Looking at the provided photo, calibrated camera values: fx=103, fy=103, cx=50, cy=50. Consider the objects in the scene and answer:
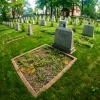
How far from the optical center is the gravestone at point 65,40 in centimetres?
635

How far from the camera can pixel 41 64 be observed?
5.52 m

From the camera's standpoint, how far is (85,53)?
650 cm

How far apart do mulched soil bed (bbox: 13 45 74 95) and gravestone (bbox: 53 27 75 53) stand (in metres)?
0.41

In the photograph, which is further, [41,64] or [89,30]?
[89,30]

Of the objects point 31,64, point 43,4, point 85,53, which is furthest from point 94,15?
point 31,64

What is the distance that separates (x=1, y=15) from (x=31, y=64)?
75.3 feet

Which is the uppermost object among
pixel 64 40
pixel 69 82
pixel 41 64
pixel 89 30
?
pixel 89 30

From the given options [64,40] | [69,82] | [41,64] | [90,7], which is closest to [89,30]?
[64,40]

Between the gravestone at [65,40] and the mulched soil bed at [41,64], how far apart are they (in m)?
0.41

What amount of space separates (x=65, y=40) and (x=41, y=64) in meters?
2.26

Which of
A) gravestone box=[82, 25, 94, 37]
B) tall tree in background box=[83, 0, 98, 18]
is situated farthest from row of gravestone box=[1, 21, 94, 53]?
tall tree in background box=[83, 0, 98, 18]

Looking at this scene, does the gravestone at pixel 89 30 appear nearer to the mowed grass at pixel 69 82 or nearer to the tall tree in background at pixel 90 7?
the mowed grass at pixel 69 82

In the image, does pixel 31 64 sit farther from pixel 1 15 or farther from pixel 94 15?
pixel 94 15

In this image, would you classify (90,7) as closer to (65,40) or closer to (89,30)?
(89,30)
